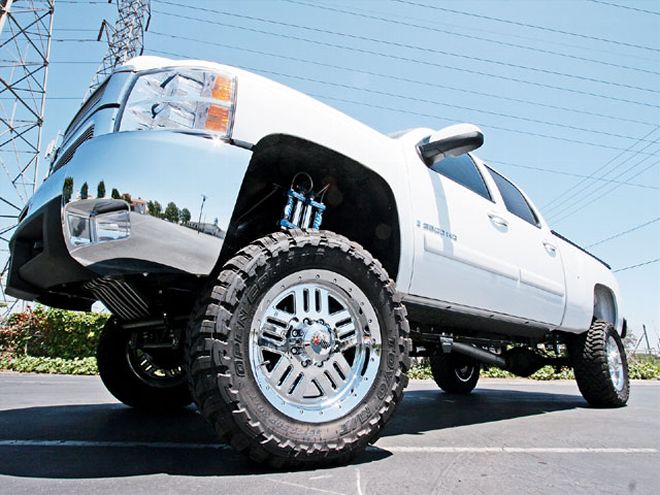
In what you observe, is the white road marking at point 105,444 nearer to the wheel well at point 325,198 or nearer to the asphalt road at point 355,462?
the asphalt road at point 355,462

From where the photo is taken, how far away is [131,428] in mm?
2713

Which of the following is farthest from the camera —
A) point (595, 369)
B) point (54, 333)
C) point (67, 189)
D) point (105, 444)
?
point (54, 333)

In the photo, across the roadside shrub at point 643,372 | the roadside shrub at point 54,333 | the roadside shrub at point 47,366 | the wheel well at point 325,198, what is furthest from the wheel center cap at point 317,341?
the roadside shrub at point 643,372

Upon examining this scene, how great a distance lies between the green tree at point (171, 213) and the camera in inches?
73.4

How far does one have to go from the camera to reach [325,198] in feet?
8.89

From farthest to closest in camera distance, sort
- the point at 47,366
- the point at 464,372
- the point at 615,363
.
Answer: the point at 47,366 < the point at 464,372 < the point at 615,363

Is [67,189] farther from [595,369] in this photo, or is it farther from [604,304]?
[604,304]

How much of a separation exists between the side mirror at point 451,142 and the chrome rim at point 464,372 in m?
3.71

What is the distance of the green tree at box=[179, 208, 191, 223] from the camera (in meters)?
1.88

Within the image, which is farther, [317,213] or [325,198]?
[325,198]

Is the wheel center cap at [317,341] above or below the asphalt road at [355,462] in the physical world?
above

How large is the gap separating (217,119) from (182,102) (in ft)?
0.57

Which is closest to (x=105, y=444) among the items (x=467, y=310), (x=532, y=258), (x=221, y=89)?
(x=221, y=89)

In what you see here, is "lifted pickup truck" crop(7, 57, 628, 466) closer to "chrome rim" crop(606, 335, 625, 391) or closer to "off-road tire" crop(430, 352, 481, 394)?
"chrome rim" crop(606, 335, 625, 391)
